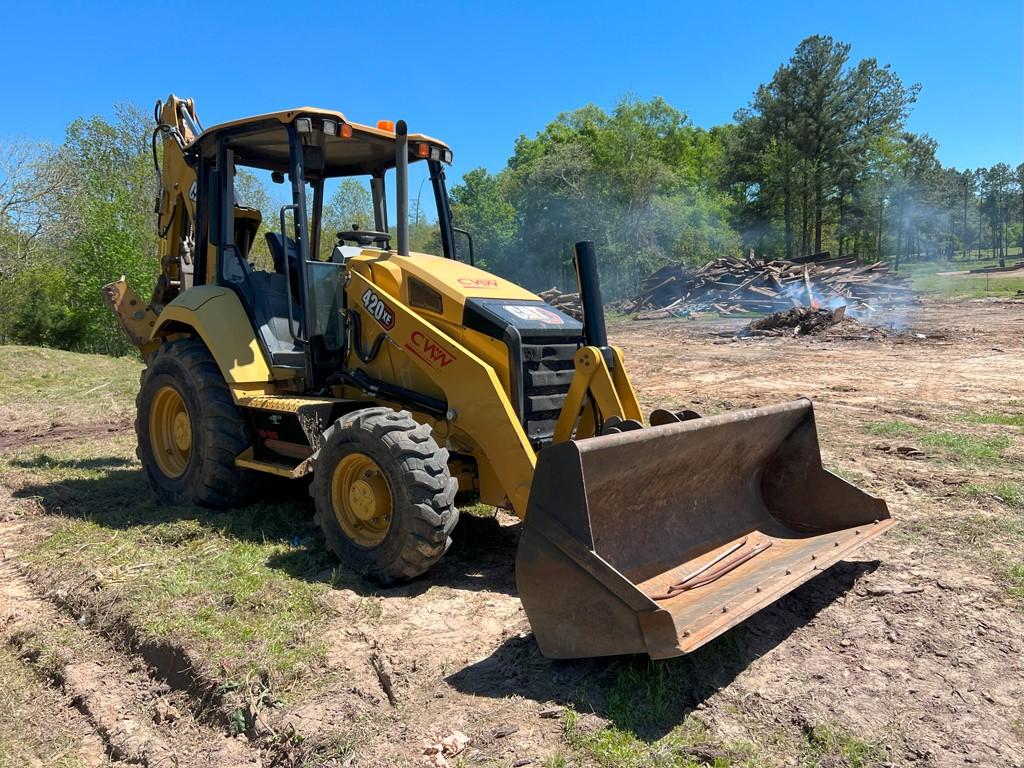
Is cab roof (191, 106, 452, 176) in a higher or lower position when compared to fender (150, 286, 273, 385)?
higher

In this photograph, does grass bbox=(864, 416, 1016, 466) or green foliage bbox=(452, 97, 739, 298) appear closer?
grass bbox=(864, 416, 1016, 466)

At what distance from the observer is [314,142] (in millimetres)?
5715

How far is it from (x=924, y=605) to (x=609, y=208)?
136ft

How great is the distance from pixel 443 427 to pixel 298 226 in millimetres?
1764

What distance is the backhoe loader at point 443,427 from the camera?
132 inches

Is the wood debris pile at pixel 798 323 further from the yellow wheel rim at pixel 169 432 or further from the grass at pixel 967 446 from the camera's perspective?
the yellow wheel rim at pixel 169 432

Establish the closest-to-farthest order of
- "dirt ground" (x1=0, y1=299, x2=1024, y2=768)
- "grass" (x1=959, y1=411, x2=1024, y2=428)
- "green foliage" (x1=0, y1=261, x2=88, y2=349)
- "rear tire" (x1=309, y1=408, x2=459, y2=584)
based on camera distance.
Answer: "dirt ground" (x1=0, y1=299, x2=1024, y2=768)
"rear tire" (x1=309, y1=408, x2=459, y2=584)
"grass" (x1=959, y1=411, x2=1024, y2=428)
"green foliage" (x1=0, y1=261, x2=88, y2=349)

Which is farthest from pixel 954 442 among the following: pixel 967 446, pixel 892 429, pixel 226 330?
pixel 226 330

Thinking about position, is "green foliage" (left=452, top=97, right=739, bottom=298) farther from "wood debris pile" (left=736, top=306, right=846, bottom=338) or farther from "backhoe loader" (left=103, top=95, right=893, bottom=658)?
"backhoe loader" (left=103, top=95, right=893, bottom=658)

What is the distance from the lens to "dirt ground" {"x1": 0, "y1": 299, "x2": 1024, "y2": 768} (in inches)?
111

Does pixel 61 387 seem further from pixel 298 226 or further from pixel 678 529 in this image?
pixel 678 529

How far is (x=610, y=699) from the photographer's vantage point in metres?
3.08

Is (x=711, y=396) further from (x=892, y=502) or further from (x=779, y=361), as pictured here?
(x=892, y=502)

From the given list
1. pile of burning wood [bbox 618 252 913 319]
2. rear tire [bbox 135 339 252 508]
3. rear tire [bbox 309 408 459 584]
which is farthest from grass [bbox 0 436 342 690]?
pile of burning wood [bbox 618 252 913 319]
